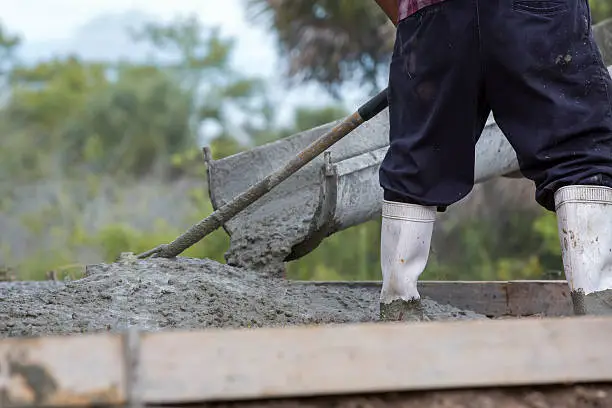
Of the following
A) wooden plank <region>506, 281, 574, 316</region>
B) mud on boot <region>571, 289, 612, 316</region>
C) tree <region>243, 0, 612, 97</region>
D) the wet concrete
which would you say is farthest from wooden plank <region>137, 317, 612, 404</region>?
tree <region>243, 0, 612, 97</region>

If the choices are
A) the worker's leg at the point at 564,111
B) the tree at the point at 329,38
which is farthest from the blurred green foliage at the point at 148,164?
the worker's leg at the point at 564,111

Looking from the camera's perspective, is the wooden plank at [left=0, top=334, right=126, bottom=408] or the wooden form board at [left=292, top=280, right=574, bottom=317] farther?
the wooden form board at [left=292, top=280, right=574, bottom=317]

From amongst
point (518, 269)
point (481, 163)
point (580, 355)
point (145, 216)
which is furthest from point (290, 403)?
point (145, 216)

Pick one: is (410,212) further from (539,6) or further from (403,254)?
(539,6)

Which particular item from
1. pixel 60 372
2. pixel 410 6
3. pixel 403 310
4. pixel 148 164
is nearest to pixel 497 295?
pixel 403 310

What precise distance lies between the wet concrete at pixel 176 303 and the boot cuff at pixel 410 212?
18.9 inches

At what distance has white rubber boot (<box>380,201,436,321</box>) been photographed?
7.46 ft

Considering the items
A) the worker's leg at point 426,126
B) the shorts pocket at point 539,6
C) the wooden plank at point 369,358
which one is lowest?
the wooden plank at point 369,358

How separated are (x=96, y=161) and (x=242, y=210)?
13.8m

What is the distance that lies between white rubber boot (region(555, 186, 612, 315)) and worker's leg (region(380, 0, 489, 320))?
0.33 metres

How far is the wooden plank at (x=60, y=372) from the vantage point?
1.29 m

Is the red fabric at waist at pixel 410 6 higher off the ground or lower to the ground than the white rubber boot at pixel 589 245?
higher

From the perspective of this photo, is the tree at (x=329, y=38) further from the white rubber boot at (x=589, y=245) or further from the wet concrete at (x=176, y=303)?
the white rubber boot at (x=589, y=245)

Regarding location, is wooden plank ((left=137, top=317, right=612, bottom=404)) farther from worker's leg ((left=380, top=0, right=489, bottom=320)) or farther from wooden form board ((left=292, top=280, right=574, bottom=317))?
wooden form board ((left=292, top=280, right=574, bottom=317))
